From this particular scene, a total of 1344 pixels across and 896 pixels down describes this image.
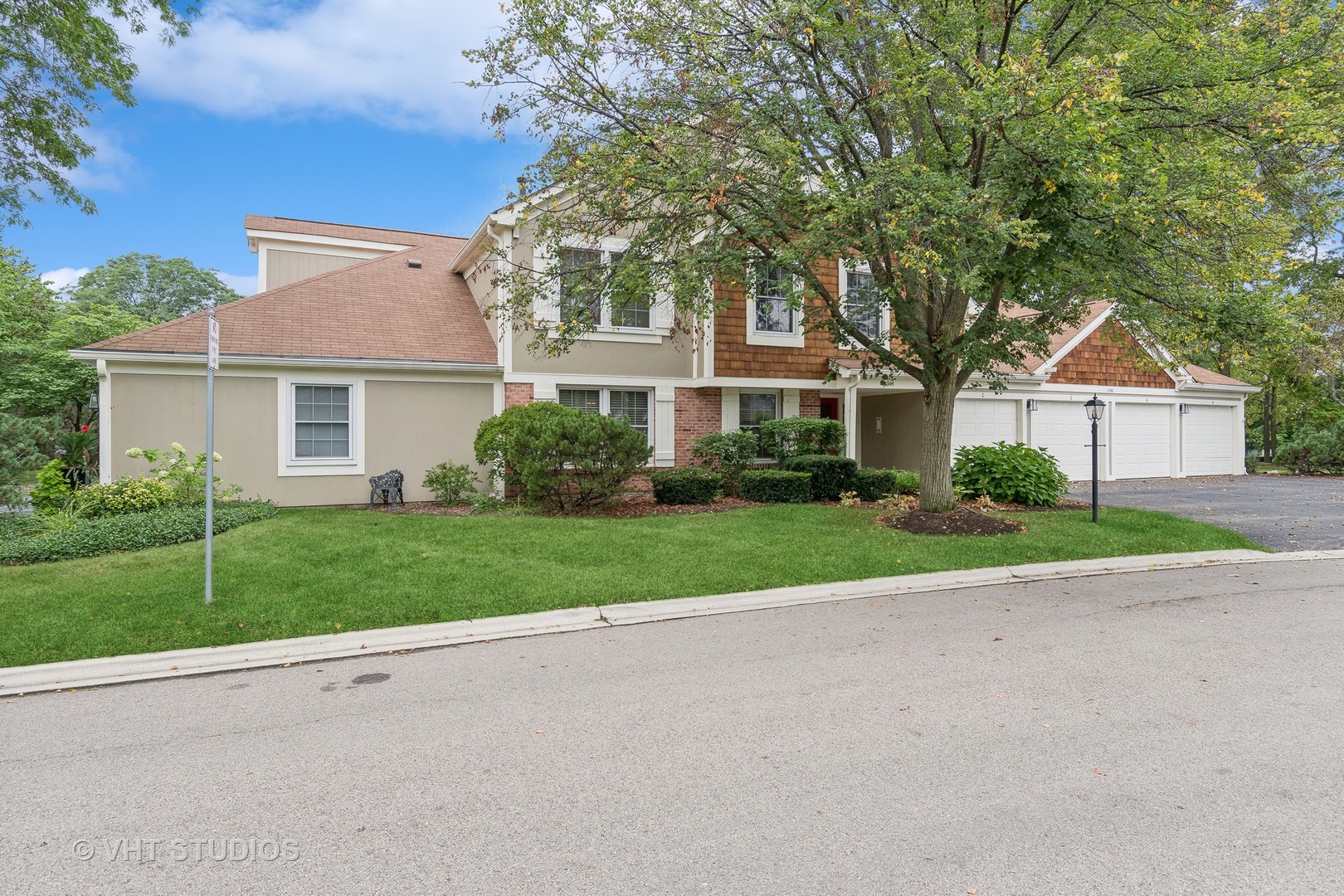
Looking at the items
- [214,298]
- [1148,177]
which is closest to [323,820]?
[1148,177]

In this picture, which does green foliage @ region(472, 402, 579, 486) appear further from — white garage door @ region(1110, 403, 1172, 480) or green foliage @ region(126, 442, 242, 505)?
white garage door @ region(1110, 403, 1172, 480)

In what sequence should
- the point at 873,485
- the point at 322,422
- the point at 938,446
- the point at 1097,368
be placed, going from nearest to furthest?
the point at 938,446 < the point at 322,422 < the point at 873,485 < the point at 1097,368

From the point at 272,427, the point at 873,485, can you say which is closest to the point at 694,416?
the point at 873,485

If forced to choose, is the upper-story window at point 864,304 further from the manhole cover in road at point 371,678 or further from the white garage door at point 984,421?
the manhole cover in road at point 371,678

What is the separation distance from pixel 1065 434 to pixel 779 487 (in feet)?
35.4

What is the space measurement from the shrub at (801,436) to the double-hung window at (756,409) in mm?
785

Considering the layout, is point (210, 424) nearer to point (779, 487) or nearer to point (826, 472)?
point (779, 487)

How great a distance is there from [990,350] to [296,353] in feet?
37.8

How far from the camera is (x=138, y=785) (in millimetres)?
3572

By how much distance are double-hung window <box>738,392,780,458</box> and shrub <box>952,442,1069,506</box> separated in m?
4.07

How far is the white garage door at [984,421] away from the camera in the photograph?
1861 cm

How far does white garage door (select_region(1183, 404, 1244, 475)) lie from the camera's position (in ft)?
70.4

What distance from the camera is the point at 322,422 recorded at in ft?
43.5

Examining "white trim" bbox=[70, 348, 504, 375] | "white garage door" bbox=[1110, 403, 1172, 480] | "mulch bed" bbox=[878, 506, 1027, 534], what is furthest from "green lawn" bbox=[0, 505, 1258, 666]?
"white garage door" bbox=[1110, 403, 1172, 480]
